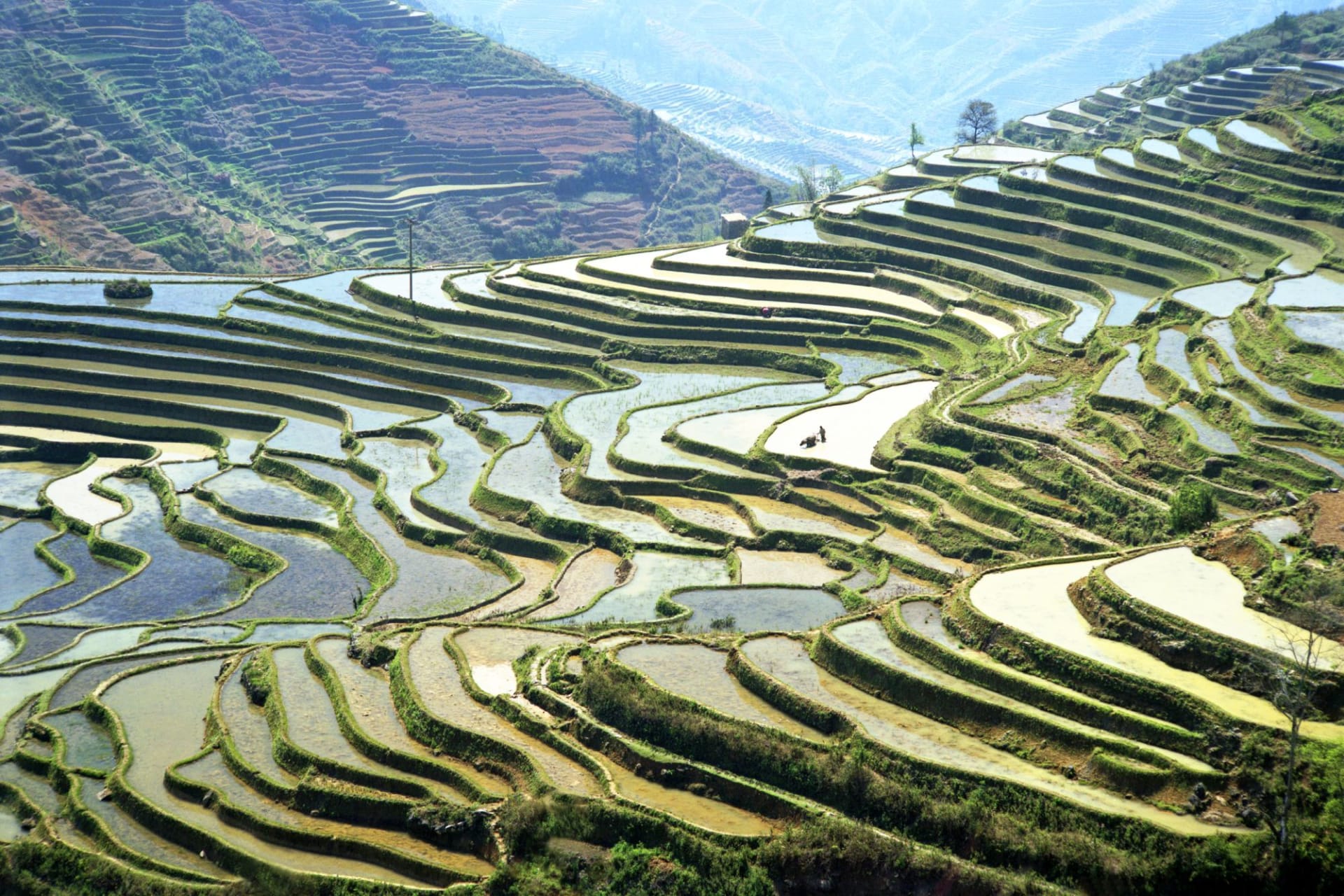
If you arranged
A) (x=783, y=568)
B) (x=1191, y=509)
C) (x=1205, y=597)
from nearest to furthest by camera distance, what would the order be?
1. (x=1205, y=597)
2. (x=1191, y=509)
3. (x=783, y=568)

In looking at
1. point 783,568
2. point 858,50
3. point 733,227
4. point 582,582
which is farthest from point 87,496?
point 858,50

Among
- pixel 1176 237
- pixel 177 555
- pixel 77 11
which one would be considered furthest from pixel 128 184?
pixel 1176 237

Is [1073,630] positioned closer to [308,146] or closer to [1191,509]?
[1191,509]

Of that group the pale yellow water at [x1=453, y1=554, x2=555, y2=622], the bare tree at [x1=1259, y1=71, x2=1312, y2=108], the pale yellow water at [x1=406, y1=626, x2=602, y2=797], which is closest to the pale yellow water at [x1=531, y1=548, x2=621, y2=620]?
the pale yellow water at [x1=453, y1=554, x2=555, y2=622]

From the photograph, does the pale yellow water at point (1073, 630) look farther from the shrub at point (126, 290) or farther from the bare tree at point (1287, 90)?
the bare tree at point (1287, 90)

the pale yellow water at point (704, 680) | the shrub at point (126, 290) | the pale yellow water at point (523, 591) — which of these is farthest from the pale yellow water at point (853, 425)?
the shrub at point (126, 290)
